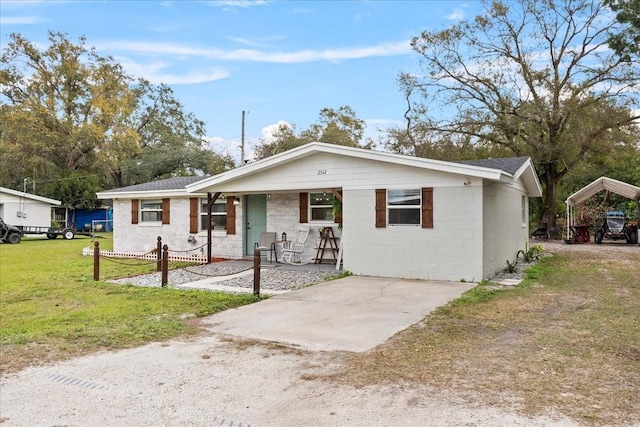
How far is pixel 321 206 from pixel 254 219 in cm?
232

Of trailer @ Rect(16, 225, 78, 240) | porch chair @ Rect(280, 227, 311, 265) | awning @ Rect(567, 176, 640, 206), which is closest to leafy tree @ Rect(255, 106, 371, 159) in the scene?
trailer @ Rect(16, 225, 78, 240)

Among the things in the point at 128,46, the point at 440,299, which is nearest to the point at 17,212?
the point at 128,46

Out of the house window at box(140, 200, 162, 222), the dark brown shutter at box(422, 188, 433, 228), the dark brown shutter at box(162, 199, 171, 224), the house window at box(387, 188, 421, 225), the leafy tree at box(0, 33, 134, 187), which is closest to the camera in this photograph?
the dark brown shutter at box(422, 188, 433, 228)

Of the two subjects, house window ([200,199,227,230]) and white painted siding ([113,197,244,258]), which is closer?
white painted siding ([113,197,244,258])

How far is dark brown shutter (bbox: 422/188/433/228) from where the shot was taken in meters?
9.66

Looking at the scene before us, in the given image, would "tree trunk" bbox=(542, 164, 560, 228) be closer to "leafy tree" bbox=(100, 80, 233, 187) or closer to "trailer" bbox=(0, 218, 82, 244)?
"leafy tree" bbox=(100, 80, 233, 187)

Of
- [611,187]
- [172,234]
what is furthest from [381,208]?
[611,187]

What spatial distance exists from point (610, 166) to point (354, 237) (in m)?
22.6

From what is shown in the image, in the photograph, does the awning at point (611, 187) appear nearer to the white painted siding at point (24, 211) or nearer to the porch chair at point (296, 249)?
the porch chair at point (296, 249)

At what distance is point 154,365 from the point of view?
14.5 feet

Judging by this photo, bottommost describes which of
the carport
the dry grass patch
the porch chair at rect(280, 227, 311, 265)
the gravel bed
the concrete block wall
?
the dry grass patch

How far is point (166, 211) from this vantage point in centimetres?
1491

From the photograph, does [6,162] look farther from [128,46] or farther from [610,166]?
[610,166]

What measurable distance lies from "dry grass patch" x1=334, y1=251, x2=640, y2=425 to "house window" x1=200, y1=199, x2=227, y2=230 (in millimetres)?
8670
